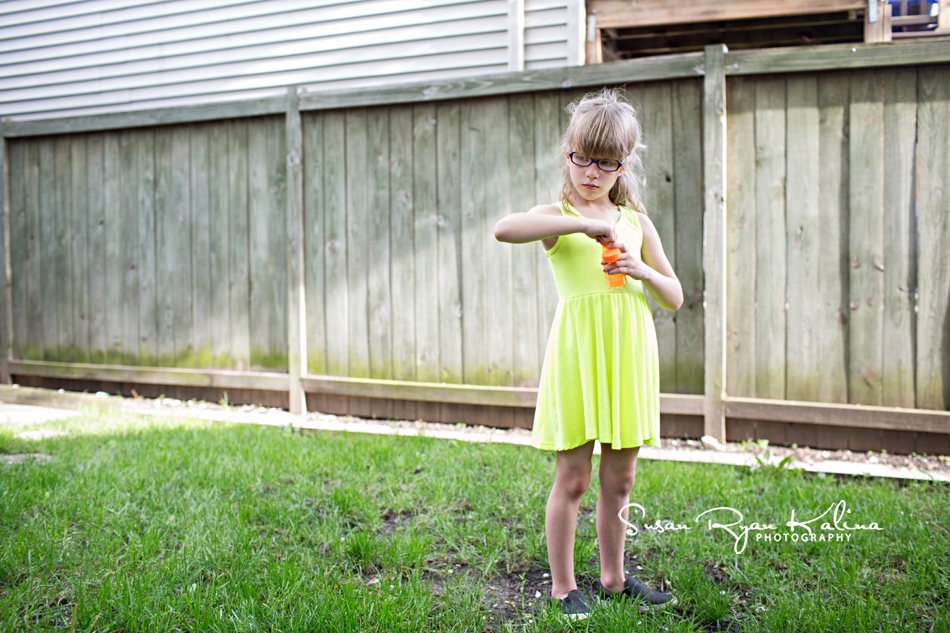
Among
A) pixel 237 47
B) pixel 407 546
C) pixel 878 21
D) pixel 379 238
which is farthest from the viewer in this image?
pixel 237 47

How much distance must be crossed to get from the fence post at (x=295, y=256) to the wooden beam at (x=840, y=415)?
8.15 feet

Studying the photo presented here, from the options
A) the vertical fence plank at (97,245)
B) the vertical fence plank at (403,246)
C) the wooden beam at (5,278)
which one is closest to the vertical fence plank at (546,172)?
the vertical fence plank at (403,246)

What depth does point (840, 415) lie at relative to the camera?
152 inches

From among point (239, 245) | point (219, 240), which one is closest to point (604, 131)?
point (239, 245)

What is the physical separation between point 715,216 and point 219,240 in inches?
121

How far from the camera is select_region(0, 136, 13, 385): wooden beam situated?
19.4 feet

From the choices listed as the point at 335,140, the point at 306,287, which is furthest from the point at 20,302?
the point at 335,140

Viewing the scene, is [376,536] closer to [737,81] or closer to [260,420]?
[260,420]

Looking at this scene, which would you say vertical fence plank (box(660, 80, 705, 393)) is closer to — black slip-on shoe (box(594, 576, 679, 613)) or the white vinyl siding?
black slip-on shoe (box(594, 576, 679, 613))

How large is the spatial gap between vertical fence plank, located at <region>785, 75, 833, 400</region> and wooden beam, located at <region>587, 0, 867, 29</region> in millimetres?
2712

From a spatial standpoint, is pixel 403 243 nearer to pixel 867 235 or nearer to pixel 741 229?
pixel 741 229

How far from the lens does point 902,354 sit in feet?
12.6

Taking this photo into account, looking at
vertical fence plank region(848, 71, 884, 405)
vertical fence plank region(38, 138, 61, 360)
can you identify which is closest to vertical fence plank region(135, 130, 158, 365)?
vertical fence plank region(38, 138, 61, 360)
